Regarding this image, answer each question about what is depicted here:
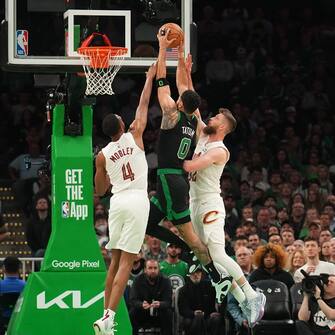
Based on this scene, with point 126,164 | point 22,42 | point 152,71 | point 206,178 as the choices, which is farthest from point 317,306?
point 22,42

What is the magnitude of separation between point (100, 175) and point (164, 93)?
130 centimetres

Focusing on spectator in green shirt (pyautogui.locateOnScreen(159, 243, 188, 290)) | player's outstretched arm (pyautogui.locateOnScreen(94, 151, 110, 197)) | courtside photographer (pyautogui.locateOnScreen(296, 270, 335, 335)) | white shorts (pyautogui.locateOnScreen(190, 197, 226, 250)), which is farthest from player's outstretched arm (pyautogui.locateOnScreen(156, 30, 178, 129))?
spectator in green shirt (pyautogui.locateOnScreen(159, 243, 188, 290))

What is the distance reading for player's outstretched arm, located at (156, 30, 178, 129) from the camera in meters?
15.8

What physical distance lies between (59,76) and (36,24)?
44.3 inches

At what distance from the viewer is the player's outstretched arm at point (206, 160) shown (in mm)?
15719

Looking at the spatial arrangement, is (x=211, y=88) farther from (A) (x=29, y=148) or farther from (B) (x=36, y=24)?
(B) (x=36, y=24)

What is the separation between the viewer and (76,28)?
16.6 metres

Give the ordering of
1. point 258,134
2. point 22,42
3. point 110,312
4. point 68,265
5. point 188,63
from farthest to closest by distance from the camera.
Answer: point 258,134, point 68,265, point 22,42, point 188,63, point 110,312

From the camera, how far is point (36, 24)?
16.7 metres

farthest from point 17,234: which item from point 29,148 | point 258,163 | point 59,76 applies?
point 59,76

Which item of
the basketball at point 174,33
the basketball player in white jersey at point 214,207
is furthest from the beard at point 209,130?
the basketball at point 174,33

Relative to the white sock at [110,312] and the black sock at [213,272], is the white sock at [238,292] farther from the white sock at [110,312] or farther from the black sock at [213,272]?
the white sock at [110,312]

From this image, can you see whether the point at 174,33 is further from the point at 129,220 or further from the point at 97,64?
the point at 129,220

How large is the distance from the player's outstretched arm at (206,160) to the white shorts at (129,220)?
671 millimetres
